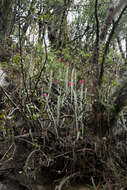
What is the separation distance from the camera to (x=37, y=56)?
11.2ft

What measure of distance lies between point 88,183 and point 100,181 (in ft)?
0.52

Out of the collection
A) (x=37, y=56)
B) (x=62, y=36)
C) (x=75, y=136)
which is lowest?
(x=75, y=136)

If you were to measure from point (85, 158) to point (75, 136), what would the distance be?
→ 25 centimetres

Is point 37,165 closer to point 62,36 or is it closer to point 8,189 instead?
point 8,189

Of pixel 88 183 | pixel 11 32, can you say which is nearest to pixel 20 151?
pixel 88 183

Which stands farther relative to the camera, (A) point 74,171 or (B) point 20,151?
(B) point 20,151

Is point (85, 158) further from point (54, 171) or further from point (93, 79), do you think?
point (93, 79)

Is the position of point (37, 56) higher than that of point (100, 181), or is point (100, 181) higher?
point (37, 56)

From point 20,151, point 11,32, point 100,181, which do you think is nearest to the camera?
point 100,181

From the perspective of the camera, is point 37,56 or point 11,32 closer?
point 37,56

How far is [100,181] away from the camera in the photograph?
185 cm

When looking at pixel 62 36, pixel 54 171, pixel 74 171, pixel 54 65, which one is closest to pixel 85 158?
pixel 74 171

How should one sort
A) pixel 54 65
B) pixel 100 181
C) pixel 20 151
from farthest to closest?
pixel 54 65 → pixel 20 151 → pixel 100 181

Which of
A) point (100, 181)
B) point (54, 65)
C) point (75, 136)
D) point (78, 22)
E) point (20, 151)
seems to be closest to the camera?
point (100, 181)
